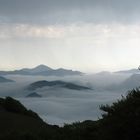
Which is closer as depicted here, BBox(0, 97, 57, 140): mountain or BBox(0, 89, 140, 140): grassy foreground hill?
BBox(0, 89, 140, 140): grassy foreground hill

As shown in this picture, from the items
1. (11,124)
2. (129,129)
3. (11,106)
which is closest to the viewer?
(129,129)

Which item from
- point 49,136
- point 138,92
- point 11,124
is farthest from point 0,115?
point 138,92

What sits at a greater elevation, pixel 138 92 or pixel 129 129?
pixel 138 92

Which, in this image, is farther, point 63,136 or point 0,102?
point 0,102

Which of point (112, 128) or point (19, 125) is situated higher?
point (19, 125)

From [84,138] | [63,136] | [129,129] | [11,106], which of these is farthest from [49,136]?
[11,106]

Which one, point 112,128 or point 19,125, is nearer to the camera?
point 112,128

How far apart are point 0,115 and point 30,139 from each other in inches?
375

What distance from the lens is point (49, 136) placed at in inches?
880

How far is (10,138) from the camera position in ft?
70.6

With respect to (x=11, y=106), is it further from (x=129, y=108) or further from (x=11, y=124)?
(x=129, y=108)

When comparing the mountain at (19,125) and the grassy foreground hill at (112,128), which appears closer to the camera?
the grassy foreground hill at (112,128)

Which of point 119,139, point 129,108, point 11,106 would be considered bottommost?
point 119,139

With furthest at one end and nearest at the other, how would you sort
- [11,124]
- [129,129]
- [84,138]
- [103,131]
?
[11,124]
[84,138]
[103,131]
[129,129]
